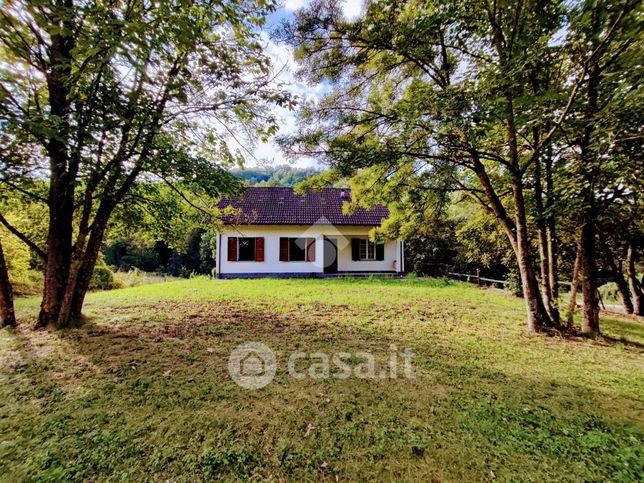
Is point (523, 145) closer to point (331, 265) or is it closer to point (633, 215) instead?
point (633, 215)

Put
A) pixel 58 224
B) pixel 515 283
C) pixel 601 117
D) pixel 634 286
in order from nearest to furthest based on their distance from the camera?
pixel 601 117 < pixel 58 224 < pixel 634 286 < pixel 515 283

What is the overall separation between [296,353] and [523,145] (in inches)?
244

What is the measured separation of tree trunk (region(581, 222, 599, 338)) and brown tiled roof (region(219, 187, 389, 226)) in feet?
33.7

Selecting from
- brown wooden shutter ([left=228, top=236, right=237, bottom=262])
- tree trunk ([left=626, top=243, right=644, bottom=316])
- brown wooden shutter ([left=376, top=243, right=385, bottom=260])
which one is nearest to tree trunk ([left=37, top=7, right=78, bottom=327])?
brown wooden shutter ([left=228, top=236, right=237, bottom=262])

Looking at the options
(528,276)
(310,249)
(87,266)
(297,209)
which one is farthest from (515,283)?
(87,266)

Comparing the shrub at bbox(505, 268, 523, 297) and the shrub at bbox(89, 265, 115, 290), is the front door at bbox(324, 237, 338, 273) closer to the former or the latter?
the shrub at bbox(505, 268, 523, 297)

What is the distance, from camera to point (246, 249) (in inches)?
580

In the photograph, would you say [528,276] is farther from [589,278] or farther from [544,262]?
[589,278]

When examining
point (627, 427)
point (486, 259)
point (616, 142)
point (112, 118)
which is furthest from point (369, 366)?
point (486, 259)

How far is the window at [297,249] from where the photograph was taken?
1495 cm

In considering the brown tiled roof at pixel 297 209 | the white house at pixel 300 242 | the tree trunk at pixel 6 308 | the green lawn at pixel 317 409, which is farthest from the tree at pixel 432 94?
the brown tiled roof at pixel 297 209

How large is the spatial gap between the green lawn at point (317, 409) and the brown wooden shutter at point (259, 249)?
9.01m

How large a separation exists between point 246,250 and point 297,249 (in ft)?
8.85
